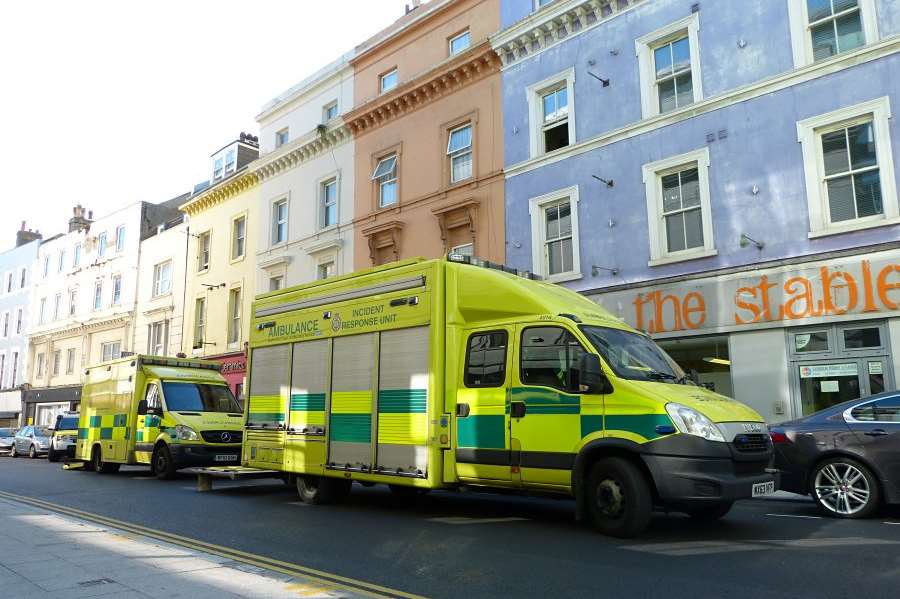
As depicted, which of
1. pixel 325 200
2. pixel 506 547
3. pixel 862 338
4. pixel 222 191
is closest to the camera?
pixel 506 547

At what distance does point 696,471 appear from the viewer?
21.8 feet

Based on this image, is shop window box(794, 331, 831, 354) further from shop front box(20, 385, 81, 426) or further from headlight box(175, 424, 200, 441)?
shop front box(20, 385, 81, 426)

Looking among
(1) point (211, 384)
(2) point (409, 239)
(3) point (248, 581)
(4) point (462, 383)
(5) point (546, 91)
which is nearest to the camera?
(3) point (248, 581)

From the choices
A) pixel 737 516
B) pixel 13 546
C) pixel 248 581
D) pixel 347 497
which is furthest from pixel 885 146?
pixel 13 546

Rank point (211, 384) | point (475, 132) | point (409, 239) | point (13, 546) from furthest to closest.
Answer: point (409, 239) < point (475, 132) < point (211, 384) < point (13, 546)

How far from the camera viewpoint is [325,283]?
10.5 metres

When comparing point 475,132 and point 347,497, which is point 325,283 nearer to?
point 347,497

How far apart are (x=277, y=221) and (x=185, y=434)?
14.3 meters

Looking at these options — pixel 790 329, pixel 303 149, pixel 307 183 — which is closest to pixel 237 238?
pixel 307 183

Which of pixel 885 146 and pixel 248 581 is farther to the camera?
pixel 885 146

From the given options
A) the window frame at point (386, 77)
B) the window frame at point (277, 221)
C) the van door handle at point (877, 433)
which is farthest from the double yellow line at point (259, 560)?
the window frame at point (277, 221)

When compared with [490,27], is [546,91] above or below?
below

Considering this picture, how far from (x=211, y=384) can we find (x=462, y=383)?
10151 mm

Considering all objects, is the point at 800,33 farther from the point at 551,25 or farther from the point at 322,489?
the point at 322,489
